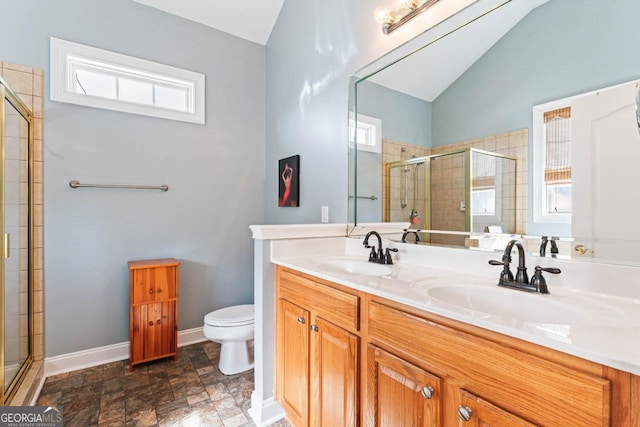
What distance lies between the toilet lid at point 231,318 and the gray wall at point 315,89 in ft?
2.81

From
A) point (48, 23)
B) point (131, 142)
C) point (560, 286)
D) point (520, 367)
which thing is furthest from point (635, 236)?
point (48, 23)

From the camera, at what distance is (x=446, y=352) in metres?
0.85

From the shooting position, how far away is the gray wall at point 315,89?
6.78ft

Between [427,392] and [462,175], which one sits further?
[462,175]

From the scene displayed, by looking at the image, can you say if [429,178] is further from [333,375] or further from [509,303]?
[333,375]

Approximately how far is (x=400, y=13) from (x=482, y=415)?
193 centimetres

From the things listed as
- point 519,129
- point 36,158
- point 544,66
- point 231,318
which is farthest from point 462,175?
point 36,158

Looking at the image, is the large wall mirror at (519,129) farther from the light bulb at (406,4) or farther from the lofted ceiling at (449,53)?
the light bulb at (406,4)

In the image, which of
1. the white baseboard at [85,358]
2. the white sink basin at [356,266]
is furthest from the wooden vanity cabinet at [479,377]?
the white baseboard at [85,358]

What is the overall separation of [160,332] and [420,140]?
230 cm

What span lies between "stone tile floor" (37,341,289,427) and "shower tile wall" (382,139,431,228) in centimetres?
133

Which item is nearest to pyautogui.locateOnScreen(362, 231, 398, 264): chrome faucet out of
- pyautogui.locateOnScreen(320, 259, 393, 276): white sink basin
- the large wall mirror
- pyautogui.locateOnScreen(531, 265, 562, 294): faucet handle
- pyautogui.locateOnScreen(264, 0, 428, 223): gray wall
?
pyautogui.locateOnScreen(320, 259, 393, 276): white sink basin

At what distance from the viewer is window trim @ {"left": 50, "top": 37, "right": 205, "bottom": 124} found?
2.19 metres


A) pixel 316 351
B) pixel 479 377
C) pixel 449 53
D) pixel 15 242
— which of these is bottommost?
pixel 316 351
